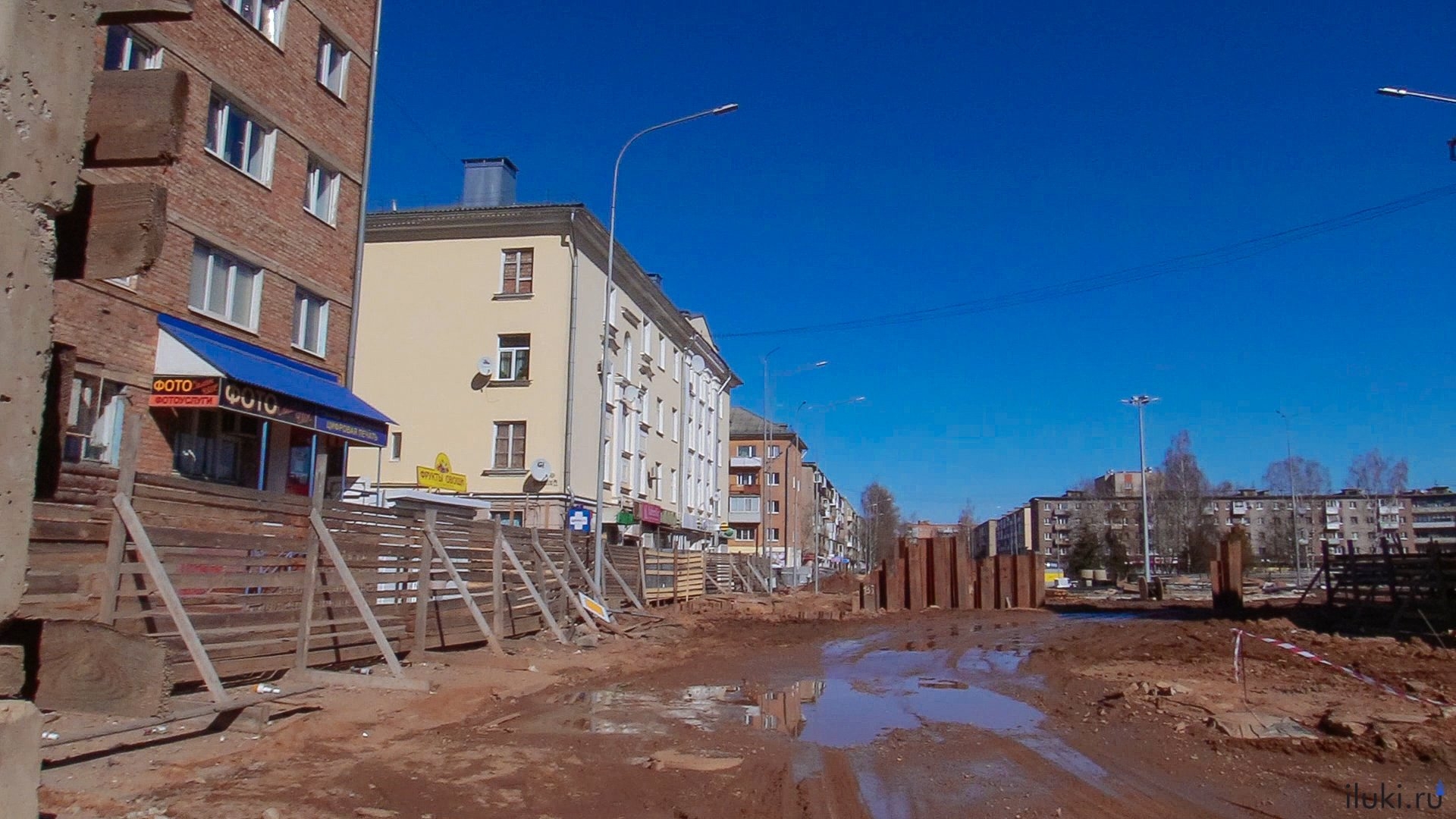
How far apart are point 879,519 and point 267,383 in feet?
329

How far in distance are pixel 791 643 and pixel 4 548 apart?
18.3 m

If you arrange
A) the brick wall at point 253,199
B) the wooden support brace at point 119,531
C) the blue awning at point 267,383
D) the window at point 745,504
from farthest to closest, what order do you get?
the window at point 745,504
the blue awning at point 267,383
the brick wall at point 253,199
the wooden support brace at point 119,531

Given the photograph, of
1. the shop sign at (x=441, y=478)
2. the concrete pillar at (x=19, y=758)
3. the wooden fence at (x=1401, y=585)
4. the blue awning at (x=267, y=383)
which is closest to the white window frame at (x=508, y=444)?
the shop sign at (x=441, y=478)

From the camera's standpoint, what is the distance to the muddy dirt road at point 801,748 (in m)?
6.61

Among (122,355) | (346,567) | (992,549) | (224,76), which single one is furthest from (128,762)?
(992,549)

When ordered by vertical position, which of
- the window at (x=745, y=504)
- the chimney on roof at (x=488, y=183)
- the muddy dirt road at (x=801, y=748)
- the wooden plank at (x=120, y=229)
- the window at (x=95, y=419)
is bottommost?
the muddy dirt road at (x=801, y=748)

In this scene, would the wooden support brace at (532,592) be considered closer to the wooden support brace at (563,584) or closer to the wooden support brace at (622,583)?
the wooden support brace at (563,584)

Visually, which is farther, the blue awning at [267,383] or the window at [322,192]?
the window at [322,192]

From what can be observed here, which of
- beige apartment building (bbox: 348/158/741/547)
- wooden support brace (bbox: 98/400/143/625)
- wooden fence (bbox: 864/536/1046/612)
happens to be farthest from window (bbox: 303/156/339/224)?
wooden fence (bbox: 864/536/1046/612)

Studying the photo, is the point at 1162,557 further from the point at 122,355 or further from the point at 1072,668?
the point at 122,355

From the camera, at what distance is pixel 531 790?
22.7 feet

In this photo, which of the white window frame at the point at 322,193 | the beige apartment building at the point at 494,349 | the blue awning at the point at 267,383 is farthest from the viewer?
the beige apartment building at the point at 494,349

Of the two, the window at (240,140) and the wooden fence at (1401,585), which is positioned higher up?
the window at (240,140)

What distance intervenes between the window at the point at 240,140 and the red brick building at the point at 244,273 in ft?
0.09
